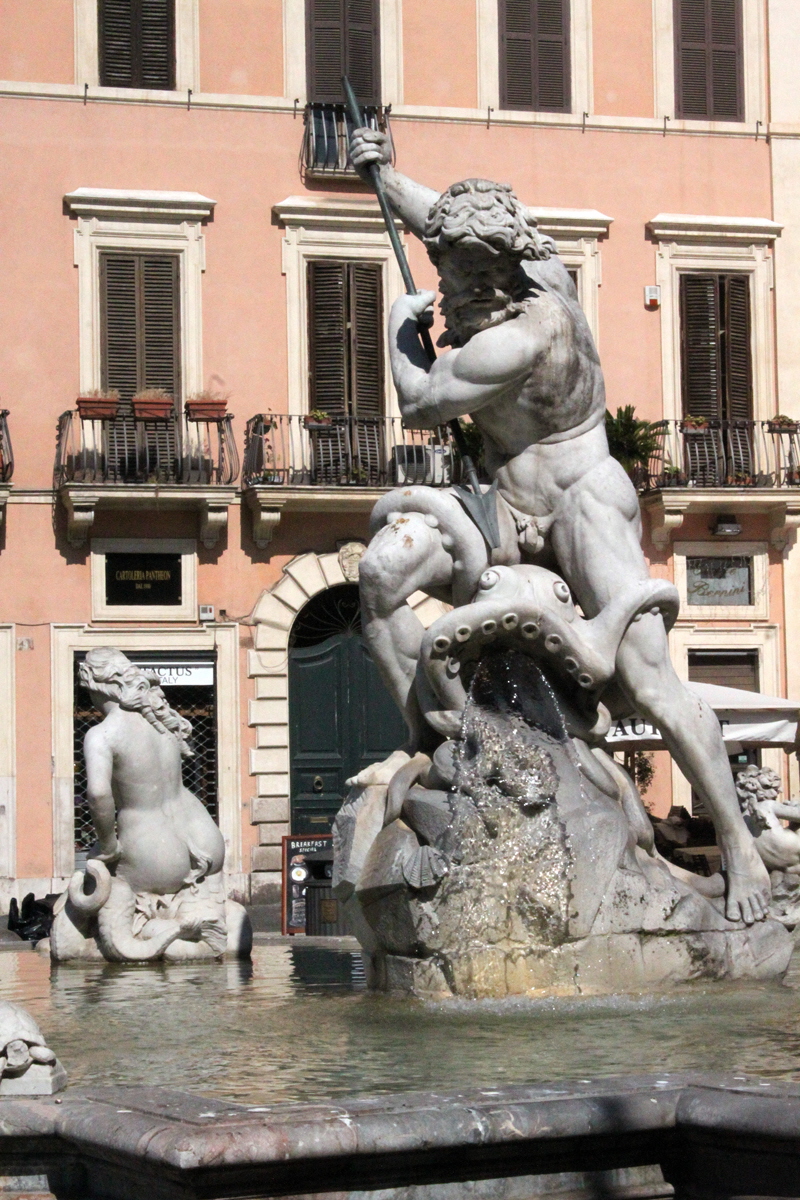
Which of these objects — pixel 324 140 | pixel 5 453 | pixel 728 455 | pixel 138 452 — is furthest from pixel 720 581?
pixel 5 453

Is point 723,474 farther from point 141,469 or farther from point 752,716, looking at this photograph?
point 141,469

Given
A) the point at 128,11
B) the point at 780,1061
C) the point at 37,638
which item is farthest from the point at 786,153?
the point at 780,1061

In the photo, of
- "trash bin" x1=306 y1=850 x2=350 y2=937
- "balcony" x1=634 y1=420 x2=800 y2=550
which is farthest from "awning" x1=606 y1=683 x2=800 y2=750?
"balcony" x1=634 y1=420 x2=800 y2=550

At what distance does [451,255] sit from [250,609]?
1799 cm

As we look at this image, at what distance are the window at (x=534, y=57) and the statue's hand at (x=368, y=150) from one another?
19534mm

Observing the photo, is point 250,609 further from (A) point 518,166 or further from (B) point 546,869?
(B) point 546,869

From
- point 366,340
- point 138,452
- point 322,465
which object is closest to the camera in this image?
point 138,452

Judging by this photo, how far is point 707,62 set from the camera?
26.0m

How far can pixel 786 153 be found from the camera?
26078mm

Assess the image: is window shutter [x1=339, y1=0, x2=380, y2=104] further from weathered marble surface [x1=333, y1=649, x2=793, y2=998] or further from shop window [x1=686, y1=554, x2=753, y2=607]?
weathered marble surface [x1=333, y1=649, x2=793, y2=998]

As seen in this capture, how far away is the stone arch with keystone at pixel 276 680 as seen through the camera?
2305cm

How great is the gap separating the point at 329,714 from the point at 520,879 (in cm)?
1839

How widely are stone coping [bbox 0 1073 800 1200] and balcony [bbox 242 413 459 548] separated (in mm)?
20168

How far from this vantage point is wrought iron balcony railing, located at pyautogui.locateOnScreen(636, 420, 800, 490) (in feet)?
80.7
